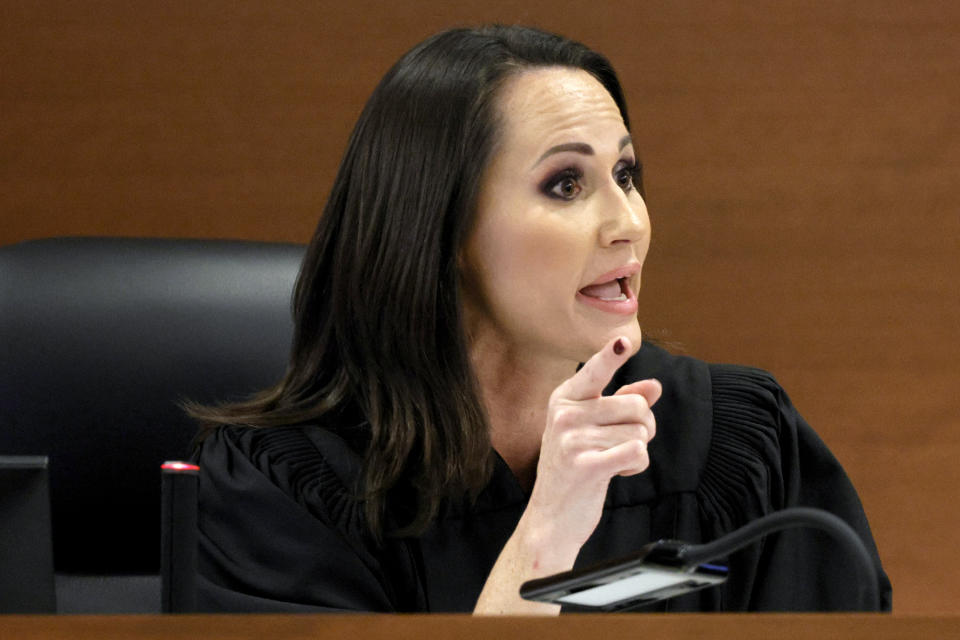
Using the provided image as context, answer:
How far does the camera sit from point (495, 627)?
1.81ft

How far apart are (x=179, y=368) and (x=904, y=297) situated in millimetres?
1143

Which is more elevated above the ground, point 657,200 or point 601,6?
point 601,6

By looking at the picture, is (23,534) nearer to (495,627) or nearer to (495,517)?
(495,627)

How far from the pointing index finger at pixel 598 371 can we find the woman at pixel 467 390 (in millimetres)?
200

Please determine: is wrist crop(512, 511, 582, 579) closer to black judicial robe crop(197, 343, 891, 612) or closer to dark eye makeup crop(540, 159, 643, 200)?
black judicial robe crop(197, 343, 891, 612)

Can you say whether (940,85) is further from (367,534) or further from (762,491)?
(367,534)

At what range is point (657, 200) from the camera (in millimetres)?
2059

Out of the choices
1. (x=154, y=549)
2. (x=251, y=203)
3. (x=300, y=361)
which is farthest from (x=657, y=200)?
(x=154, y=549)

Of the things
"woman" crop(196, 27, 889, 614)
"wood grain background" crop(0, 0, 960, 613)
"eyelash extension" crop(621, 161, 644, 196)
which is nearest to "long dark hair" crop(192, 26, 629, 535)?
"woman" crop(196, 27, 889, 614)

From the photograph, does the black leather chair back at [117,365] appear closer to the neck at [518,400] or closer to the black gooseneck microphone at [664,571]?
the neck at [518,400]

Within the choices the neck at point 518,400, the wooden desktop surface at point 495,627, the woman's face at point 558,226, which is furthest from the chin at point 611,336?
the wooden desktop surface at point 495,627

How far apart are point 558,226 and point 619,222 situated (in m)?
0.06

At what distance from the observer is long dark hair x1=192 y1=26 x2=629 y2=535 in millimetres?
1429

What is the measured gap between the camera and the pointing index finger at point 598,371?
1.09 meters
